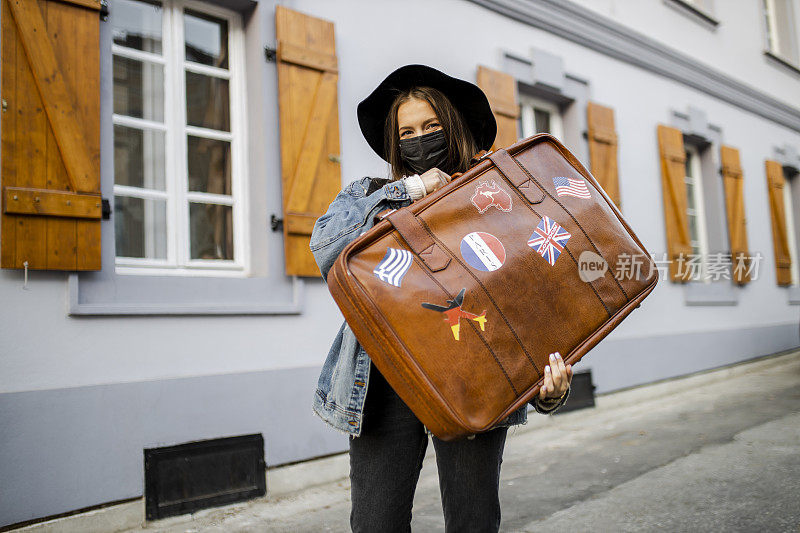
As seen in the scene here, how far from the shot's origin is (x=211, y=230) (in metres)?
4.12

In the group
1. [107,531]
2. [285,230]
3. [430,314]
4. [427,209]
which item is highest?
[285,230]

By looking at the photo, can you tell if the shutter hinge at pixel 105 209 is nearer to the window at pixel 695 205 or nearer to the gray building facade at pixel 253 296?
the gray building facade at pixel 253 296

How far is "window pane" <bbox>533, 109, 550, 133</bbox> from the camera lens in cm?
648

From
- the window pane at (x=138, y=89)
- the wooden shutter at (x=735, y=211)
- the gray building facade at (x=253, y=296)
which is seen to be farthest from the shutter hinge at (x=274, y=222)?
the wooden shutter at (x=735, y=211)

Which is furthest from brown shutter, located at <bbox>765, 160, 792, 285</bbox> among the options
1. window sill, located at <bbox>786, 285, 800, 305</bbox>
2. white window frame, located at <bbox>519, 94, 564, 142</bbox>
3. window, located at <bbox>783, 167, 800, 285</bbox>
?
white window frame, located at <bbox>519, 94, 564, 142</bbox>

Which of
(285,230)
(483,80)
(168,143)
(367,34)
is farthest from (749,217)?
(168,143)

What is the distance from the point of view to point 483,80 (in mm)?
5492

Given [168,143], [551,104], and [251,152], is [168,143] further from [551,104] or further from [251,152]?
[551,104]

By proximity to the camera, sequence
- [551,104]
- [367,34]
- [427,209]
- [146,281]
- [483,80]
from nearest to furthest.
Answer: [427,209], [146,281], [367,34], [483,80], [551,104]

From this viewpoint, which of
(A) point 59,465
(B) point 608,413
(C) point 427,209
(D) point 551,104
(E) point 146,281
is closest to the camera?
(C) point 427,209

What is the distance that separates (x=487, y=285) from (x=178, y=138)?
316 centimetres

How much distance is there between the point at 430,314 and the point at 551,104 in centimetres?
571

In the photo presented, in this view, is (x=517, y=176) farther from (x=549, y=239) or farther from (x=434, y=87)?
(x=434, y=87)

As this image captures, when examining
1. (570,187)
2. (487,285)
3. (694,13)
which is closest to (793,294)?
(694,13)
